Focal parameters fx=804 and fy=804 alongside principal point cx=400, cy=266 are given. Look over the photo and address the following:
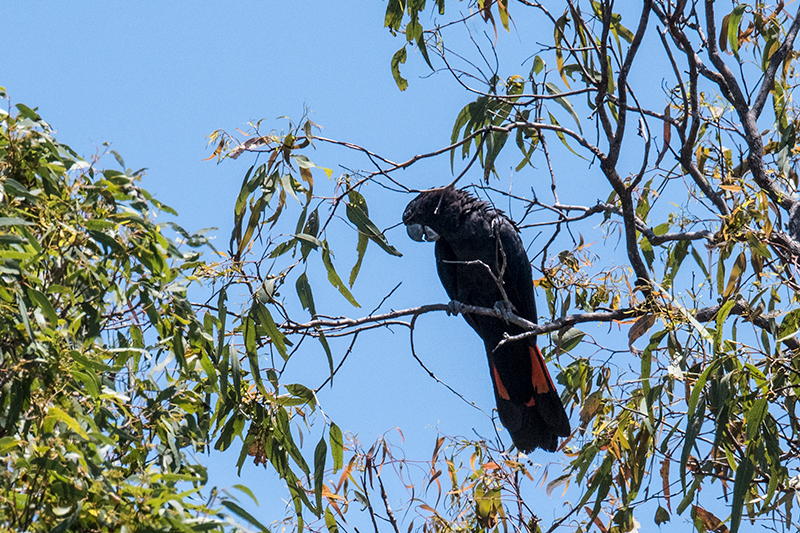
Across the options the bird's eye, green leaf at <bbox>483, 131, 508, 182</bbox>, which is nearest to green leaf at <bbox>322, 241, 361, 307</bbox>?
green leaf at <bbox>483, 131, 508, 182</bbox>

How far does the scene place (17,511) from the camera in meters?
1.07

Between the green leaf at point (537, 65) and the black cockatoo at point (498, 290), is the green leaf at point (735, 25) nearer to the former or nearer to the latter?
the green leaf at point (537, 65)

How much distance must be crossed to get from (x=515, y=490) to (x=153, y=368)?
108 cm

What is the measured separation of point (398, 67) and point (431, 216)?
822mm

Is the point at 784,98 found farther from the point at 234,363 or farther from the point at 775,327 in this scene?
the point at 234,363

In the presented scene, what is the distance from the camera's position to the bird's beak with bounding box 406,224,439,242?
3135mm

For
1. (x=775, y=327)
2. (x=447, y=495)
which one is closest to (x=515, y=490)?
(x=447, y=495)

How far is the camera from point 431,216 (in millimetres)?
3088

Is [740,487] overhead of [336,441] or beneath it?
beneath

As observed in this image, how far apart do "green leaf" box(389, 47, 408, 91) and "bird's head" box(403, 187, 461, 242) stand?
683 millimetres

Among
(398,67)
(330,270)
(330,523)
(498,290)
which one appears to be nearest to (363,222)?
(330,270)

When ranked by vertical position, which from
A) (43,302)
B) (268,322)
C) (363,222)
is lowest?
(43,302)

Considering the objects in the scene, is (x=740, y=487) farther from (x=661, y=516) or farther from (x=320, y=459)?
(x=320, y=459)

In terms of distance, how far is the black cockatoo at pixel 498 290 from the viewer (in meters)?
2.83
